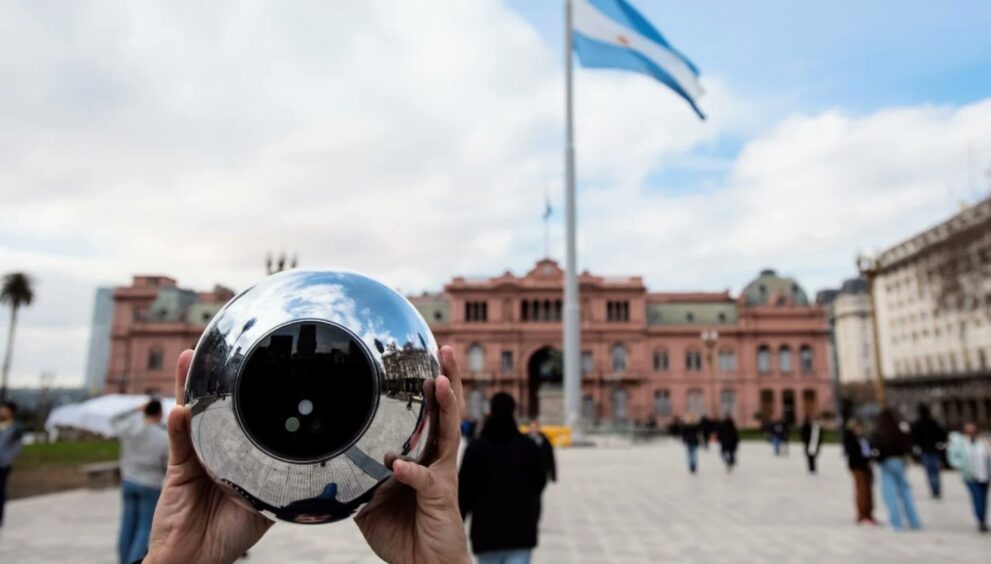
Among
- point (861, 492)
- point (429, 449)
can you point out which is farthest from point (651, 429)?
point (429, 449)

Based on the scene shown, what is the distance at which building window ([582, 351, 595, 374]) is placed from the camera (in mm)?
63119

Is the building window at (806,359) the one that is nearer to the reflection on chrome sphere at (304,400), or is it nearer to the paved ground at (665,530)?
the paved ground at (665,530)

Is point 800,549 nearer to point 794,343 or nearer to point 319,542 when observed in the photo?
point 319,542

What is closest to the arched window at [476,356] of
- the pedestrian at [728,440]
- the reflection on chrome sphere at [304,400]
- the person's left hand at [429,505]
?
the pedestrian at [728,440]

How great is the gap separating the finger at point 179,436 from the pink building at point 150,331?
67.7m

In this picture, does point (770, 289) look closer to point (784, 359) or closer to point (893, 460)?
point (784, 359)

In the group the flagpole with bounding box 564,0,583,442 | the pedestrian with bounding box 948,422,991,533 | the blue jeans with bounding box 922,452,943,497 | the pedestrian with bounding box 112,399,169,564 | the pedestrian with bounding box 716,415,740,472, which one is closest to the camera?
the pedestrian with bounding box 112,399,169,564

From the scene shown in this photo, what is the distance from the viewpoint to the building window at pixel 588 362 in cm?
6312

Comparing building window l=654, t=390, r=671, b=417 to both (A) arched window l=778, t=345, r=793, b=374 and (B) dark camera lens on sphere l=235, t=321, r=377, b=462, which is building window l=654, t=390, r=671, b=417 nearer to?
(A) arched window l=778, t=345, r=793, b=374

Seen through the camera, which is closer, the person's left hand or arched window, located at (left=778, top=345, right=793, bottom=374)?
the person's left hand

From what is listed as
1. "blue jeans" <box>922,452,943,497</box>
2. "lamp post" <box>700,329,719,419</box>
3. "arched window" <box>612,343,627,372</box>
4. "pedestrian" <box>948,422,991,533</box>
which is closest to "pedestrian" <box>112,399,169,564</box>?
"pedestrian" <box>948,422,991,533</box>

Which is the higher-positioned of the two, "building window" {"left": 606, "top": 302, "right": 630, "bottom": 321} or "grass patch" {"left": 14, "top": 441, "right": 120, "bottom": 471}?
"building window" {"left": 606, "top": 302, "right": 630, "bottom": 321}

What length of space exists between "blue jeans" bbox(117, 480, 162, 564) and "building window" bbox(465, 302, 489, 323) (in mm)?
57849

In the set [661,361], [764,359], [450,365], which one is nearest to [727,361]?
[764,359]
